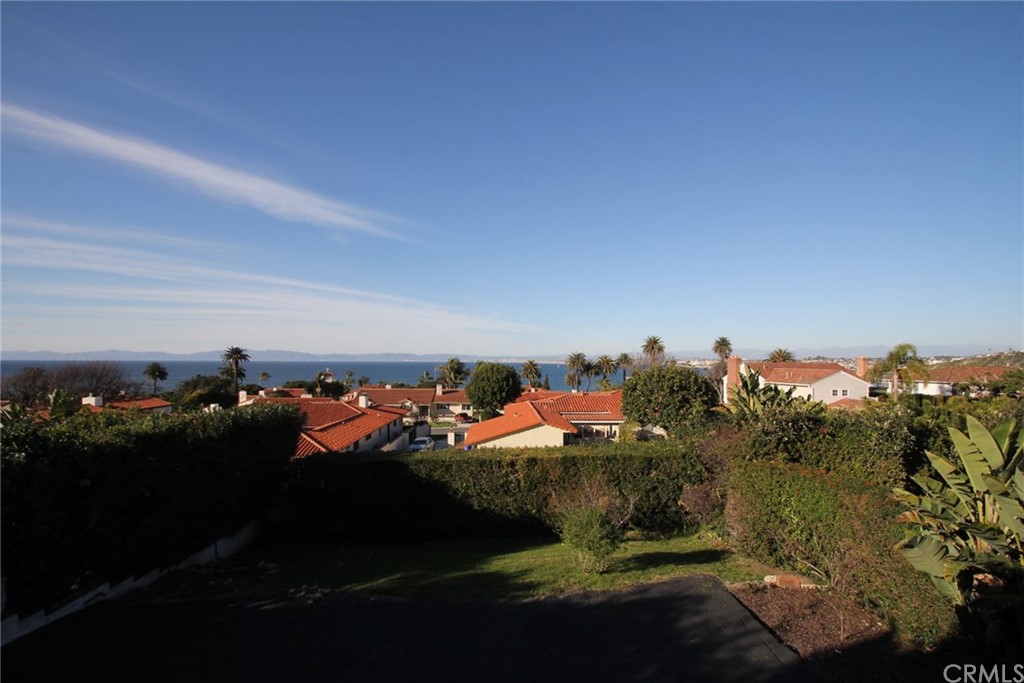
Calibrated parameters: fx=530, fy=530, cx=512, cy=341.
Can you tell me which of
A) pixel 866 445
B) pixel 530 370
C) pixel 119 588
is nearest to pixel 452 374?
pixel 530 370

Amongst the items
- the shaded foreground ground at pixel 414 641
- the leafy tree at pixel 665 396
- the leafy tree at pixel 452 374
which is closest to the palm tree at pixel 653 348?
the leafy tree at pixel 452 374

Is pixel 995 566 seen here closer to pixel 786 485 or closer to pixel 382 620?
pixel 786 485

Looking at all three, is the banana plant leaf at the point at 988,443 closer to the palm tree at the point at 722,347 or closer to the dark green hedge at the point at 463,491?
the dark green hedge at the point at 463,491

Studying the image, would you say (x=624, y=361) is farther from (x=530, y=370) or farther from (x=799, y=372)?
(x=799, y=372)

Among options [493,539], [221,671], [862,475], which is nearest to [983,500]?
[862,475]

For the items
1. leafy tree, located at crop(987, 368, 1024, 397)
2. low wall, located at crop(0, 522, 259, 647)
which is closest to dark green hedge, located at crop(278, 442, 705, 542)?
low wall, located at crop(0, 522, 259, 647)

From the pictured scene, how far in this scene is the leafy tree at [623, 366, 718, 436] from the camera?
27.7m

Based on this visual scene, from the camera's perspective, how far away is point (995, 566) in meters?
5.69

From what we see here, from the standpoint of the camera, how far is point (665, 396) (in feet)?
91.7

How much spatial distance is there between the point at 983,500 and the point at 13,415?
45.2ft

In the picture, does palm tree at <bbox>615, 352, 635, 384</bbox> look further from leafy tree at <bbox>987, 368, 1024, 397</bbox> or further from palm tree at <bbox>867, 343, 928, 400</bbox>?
leafy tree at <bbox>987, 368, 1024, 397</bbox>

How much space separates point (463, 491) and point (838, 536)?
9.24 m

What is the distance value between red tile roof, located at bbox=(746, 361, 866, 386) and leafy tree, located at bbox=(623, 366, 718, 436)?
27.9m

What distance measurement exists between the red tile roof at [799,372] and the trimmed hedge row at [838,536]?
45843 mm
